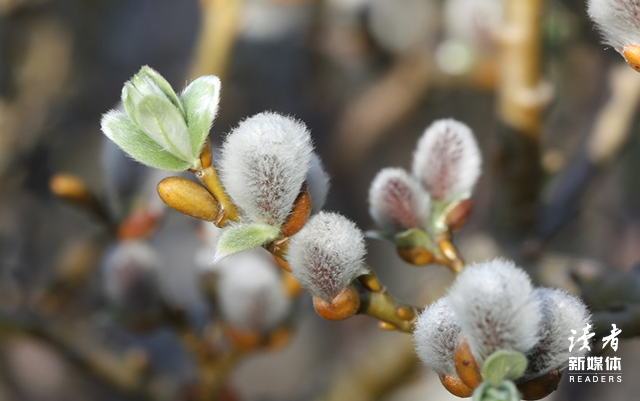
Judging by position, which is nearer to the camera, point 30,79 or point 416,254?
point 416,254

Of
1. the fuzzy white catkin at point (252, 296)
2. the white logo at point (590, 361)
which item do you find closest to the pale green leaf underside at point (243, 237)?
the white logo at point (590, 361)

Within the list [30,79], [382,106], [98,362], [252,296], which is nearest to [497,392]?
[252,296]

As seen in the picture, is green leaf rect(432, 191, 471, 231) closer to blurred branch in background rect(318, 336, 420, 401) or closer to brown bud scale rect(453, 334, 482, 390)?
brown bud scale rect(453, 334, 482, 390)

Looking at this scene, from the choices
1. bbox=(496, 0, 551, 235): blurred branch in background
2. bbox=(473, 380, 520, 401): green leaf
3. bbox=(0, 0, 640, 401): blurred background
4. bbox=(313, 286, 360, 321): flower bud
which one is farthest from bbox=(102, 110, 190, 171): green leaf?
bbox=(496, 0, 551, 235): blurred branch in background

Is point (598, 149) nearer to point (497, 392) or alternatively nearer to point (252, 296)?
point (252, 296)

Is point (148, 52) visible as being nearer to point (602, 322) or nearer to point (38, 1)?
point (38, 1)

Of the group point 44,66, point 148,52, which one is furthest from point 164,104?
point 148,52
